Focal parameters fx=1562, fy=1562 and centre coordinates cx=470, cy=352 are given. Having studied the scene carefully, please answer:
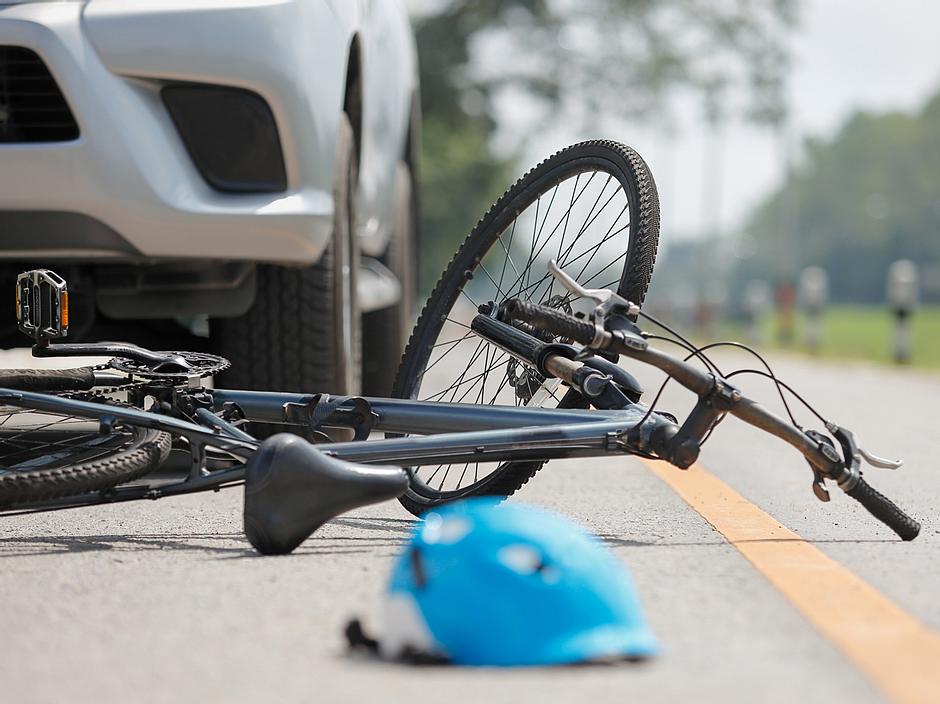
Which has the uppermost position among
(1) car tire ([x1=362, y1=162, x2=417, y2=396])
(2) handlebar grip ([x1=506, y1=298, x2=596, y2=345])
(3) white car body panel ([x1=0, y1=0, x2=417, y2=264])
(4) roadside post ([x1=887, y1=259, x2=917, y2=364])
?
(3) white car body panel ([x1=0, y1=0, x2=417, y2=264])

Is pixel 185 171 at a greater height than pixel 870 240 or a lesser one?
greater

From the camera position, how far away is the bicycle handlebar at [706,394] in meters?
3.21

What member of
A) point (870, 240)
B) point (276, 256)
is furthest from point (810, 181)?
point (276, 256)

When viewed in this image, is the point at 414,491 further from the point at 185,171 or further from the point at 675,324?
the point at 675,324

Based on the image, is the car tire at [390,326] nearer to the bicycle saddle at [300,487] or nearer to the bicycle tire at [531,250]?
the bicycle tire at [531,250]

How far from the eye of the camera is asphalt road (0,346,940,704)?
2213 mm

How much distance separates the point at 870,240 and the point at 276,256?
11827 cm

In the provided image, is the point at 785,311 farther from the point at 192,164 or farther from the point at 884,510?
the point at 884,510

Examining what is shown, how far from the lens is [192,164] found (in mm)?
4312

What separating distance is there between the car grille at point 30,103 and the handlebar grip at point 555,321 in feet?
5.04

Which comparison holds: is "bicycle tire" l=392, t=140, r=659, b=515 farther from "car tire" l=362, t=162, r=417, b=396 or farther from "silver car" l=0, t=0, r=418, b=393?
"car tire" l=362, t=162, r=417, b=396

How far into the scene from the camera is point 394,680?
7.35 ft

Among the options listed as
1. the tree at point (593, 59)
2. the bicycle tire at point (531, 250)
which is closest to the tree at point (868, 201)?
the tree at point (593, 59)

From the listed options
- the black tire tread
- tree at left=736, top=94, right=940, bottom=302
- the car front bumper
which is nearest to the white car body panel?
the car front bumper
